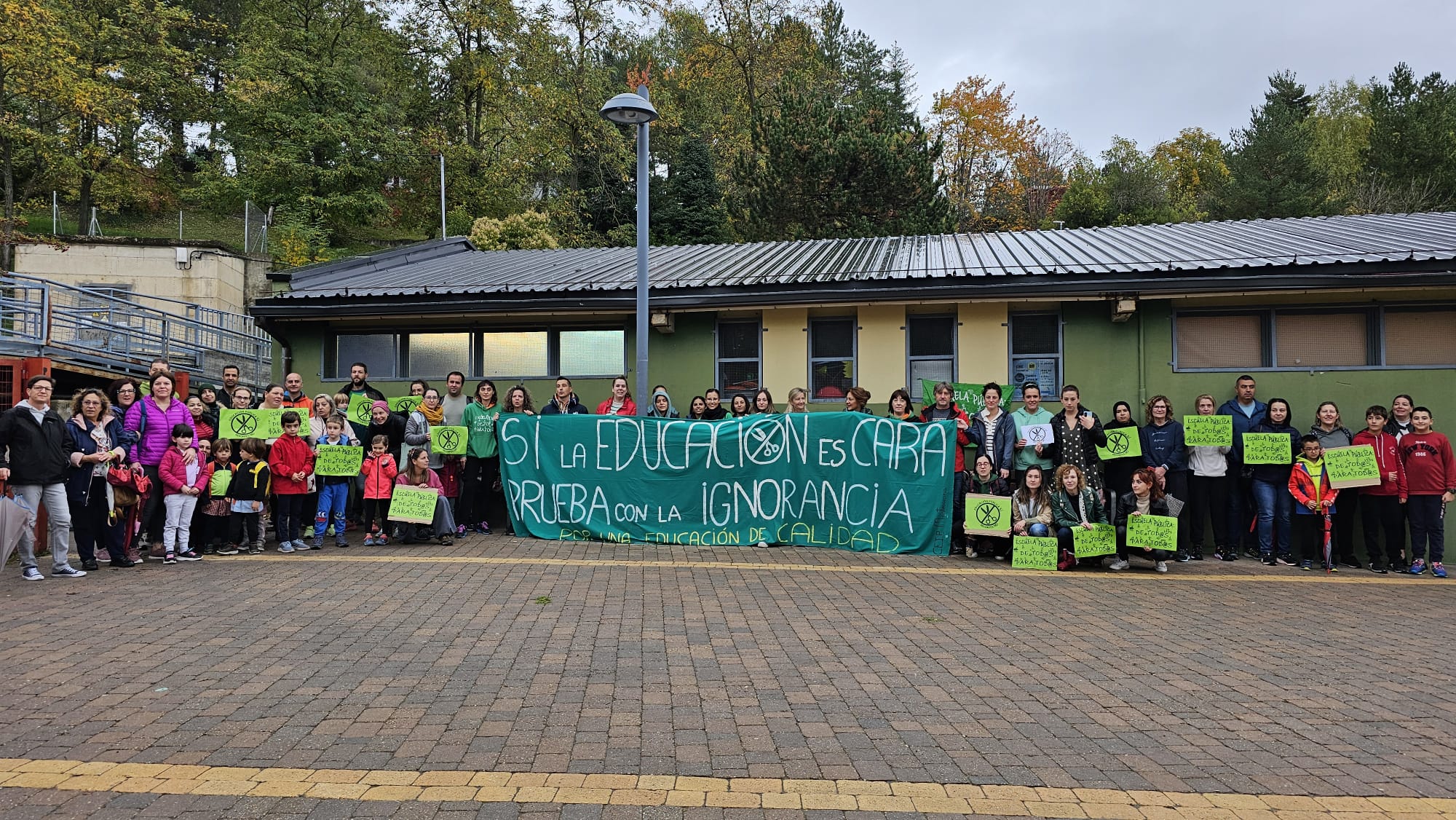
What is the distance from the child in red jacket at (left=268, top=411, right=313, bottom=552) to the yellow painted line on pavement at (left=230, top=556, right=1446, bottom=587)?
0.50 meters

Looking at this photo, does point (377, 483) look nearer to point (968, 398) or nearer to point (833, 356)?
point (833, 356)

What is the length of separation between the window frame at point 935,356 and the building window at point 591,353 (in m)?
3.75

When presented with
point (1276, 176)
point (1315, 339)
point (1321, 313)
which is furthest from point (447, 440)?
point (1276, 176)

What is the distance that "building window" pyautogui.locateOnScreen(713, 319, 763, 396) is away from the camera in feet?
41.0

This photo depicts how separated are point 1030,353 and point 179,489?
1076 centimetres

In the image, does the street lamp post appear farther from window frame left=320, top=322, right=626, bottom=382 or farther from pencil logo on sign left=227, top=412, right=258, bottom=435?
pencil logo on sign left=227, top=412, right=258, bottom=435

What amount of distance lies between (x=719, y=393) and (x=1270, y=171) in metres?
33.6

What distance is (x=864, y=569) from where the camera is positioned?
8.62 meters

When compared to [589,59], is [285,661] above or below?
below

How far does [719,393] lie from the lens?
12.5 metres

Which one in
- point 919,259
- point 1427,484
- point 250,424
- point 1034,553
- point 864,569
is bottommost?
point 864,569

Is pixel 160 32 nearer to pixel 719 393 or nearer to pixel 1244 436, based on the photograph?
pixel 719 393

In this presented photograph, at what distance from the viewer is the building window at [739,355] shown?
1248 centimetres

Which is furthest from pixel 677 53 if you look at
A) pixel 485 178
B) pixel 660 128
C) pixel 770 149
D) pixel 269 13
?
pixel 269 13
